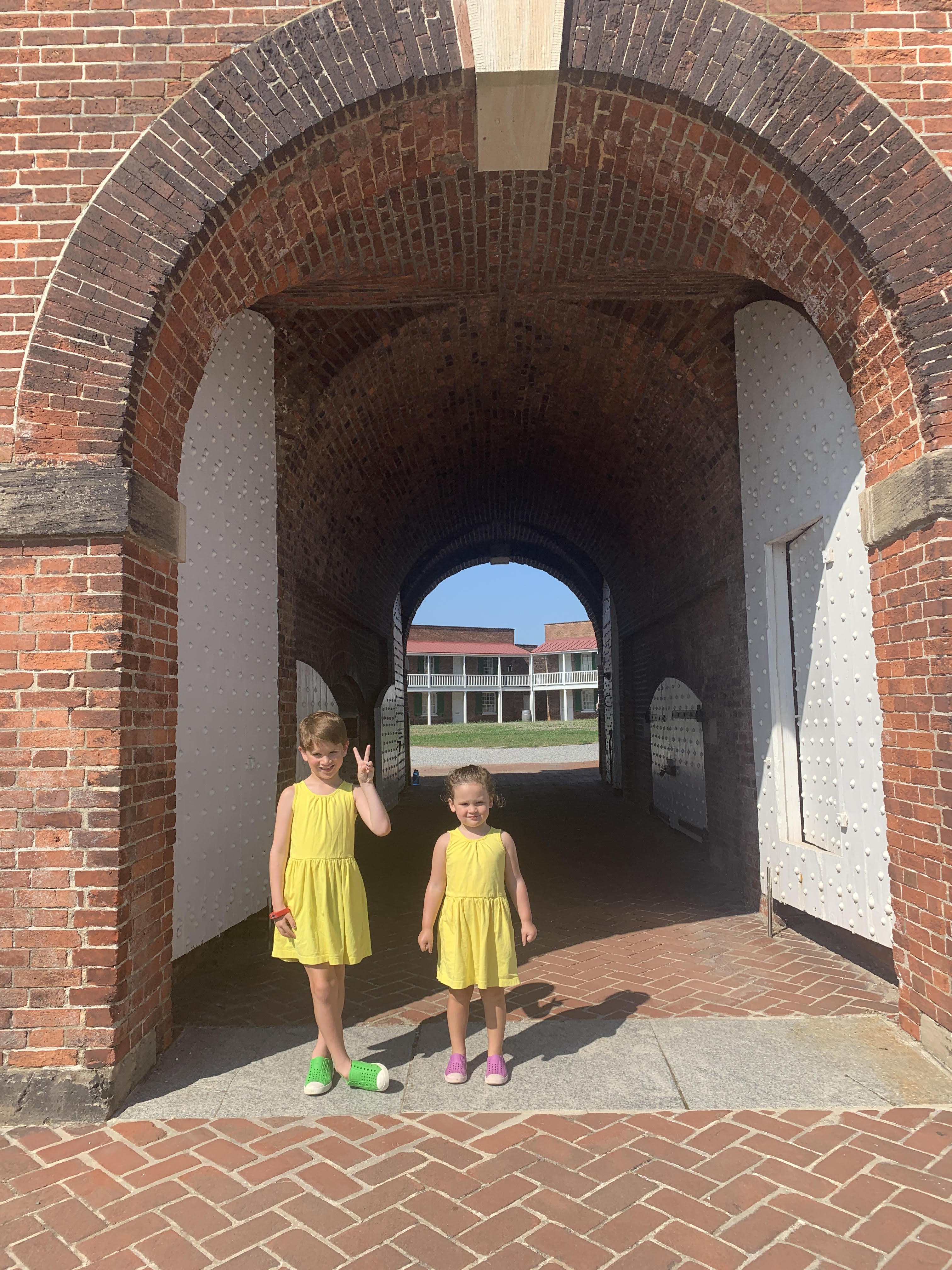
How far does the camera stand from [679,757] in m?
9.90

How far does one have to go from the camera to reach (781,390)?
18.6 ft

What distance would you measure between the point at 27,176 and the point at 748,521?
5164mm

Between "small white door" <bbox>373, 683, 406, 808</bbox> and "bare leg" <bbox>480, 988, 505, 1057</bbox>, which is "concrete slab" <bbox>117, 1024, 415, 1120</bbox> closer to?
"bare leg" <bbox>480, 988, 505, 1057</bbox>

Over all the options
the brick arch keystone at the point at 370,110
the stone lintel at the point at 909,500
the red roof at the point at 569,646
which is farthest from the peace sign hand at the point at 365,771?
the red roof at the point at 569,646

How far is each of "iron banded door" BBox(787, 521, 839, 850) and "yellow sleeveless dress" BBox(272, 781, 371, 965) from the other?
10.1 feet

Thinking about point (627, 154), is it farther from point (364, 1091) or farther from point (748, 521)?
point (364, 1091)

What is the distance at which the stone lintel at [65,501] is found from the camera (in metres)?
3.50

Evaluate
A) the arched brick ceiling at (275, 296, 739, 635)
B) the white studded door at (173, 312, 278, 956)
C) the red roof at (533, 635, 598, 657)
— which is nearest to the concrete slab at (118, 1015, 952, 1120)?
the white studded door at (173, 312, 278, 956)

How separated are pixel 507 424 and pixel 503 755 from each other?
20.0 m

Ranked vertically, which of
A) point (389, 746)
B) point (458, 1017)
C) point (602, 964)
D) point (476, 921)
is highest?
point (389, 746)

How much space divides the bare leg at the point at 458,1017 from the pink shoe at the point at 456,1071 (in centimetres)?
2

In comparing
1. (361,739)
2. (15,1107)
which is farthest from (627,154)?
(361,739)

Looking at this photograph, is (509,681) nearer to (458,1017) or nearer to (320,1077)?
(458,1017)

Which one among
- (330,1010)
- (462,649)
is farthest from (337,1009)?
(462,649)
